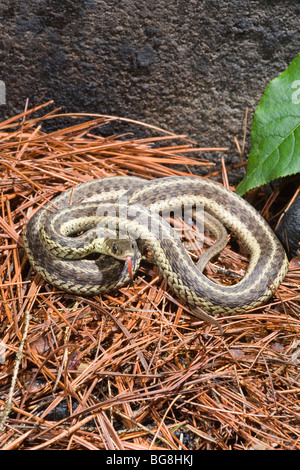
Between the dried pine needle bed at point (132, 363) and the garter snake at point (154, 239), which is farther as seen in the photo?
the garter snake at point (154, 239)

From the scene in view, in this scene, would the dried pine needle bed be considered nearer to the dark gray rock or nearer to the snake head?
the snake head

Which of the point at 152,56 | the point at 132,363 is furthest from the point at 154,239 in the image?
the point at 152,56
